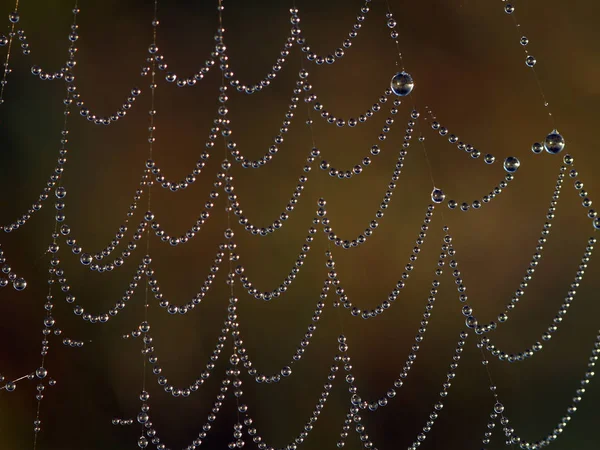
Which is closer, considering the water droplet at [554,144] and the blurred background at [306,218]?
the water droplet at [554,144]

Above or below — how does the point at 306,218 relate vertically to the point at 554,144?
below

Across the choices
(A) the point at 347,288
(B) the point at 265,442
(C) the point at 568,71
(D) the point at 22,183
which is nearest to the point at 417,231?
(A) the point at 347,288

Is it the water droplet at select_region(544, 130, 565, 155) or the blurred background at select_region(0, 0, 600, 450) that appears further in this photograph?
the blurred background at select_region(0, 0, 600, 450)

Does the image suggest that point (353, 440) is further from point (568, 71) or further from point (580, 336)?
point (568, 71)

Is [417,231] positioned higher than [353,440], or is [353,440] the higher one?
[417,231]

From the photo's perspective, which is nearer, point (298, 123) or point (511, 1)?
point (511, 1)

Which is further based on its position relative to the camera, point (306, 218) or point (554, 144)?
point (306, 218)

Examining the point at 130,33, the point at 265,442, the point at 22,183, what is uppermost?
the point at 130,33
